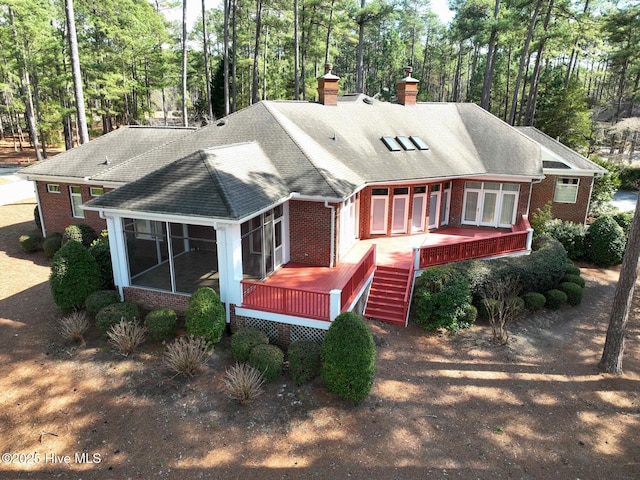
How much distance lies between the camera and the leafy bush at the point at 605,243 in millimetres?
18391

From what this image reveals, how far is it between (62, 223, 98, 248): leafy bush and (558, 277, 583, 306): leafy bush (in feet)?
61.7

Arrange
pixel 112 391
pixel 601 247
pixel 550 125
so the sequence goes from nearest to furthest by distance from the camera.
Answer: pixel 112 391, pixel 601 247, pixel 550 125

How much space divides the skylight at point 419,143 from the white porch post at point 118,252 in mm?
12910

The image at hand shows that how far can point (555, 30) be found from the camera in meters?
30.2

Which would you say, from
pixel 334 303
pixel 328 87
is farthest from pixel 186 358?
pixel 328 87

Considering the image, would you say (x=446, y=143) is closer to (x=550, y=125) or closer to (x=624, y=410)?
(x=624, y=410)

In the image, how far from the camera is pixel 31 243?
1844 centimetres

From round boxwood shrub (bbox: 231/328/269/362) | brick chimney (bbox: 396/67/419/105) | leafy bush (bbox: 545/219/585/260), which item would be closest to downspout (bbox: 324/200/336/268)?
round boxwood shrub (bbox: 231/328/269/362)

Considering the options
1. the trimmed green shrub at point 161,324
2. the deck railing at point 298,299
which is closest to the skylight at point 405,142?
the deck railing at point 298,299

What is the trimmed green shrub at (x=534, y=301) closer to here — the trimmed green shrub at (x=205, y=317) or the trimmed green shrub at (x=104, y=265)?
the trimmed green shrub at (x=205, y=317)

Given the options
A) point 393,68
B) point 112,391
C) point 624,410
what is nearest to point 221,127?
point 112,391

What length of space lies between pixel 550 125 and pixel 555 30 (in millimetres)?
8280

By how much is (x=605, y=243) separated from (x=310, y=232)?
13.7 meters

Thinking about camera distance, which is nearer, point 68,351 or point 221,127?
point 68,351
